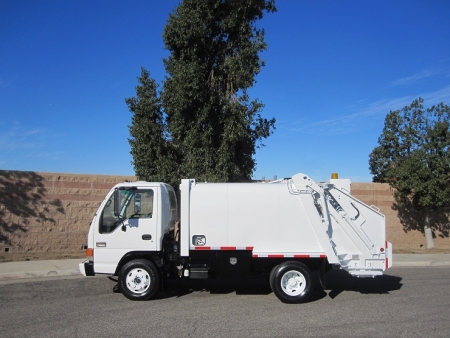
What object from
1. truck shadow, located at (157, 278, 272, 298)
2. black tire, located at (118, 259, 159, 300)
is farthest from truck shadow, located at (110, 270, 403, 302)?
black tire, located at (118, 259, 159, 300)

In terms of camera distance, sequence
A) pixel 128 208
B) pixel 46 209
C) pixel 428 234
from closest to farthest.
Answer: pixel 128 208 → pixel 46 209 → pixel 428 234

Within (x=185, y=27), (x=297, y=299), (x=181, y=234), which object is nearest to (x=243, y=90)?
(x=185, y=27)

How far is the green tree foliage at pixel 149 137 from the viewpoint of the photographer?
13992 mm

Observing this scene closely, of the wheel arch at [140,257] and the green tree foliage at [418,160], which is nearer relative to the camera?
the wheel arch at [140,257]

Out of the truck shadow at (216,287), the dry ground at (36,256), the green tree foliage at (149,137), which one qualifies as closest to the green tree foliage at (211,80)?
the green tree foliage at (149,137)

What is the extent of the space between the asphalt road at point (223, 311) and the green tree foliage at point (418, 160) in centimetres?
611

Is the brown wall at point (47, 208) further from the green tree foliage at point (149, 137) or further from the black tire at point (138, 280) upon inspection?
the black tire at point (138, 280)

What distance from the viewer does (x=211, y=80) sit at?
44.1ft

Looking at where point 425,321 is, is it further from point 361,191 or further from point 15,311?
point 361,191

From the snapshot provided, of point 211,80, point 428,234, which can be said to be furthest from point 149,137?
point 428,234

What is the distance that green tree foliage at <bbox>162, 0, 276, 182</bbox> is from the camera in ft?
42.8

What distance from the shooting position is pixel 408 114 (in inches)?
690

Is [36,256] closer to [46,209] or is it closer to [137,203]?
[46,209]

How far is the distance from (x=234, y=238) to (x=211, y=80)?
608cm
